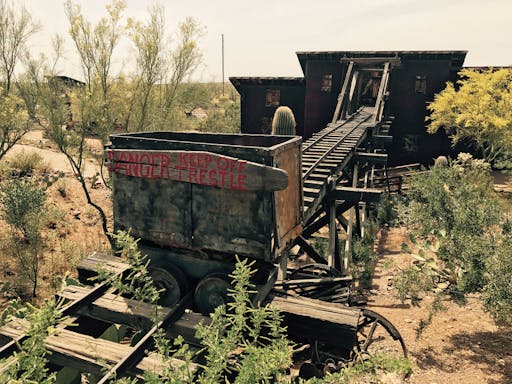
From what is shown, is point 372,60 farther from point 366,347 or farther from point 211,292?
point 211,292

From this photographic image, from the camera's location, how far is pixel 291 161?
4082mm

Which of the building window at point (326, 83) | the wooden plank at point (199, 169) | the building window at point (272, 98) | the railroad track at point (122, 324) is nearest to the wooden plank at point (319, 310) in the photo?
the railroad track at point (122, 324)

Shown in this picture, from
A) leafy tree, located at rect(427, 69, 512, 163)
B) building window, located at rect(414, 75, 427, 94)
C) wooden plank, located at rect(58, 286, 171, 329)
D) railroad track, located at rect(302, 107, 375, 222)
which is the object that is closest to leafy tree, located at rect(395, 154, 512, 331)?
railroad track, located at rect(302, 107, 375, 222)

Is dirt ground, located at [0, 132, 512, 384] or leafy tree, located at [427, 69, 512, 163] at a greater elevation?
leafy tree, located at [427, 69, 512, 163]

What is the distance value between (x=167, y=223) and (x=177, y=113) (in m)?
19.2

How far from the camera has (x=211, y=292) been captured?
382cm

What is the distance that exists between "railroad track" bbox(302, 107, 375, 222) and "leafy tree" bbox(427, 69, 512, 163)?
7.64m

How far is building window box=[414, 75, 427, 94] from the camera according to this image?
69.7 feet

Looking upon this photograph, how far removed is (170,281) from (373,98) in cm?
2359

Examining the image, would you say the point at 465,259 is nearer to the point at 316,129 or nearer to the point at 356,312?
the point at 356,312

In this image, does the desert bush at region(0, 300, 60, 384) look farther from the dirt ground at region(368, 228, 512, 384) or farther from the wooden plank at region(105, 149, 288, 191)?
the dirt ground at region(368, 228, 512, 384)

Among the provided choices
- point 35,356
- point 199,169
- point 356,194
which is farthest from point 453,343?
point 35,356

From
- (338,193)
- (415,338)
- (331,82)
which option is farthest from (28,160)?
(415,338)

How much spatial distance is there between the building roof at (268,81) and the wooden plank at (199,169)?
67.8ft
